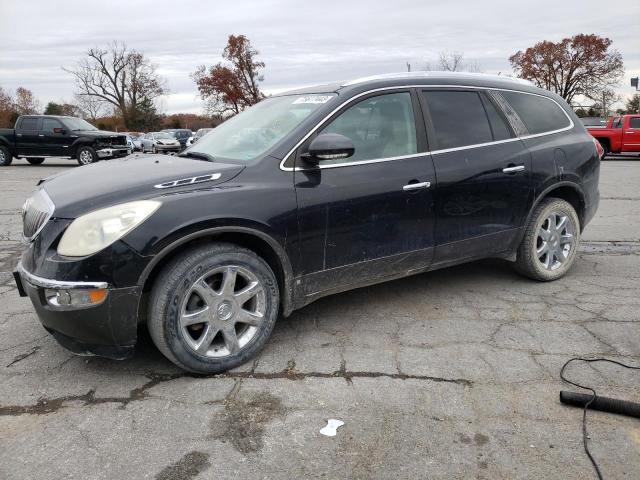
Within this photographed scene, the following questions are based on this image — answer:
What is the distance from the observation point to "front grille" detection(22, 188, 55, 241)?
297cm

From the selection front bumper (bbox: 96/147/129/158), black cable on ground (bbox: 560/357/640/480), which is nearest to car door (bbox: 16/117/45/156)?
front bumper (bbox: 96/147/129/158)

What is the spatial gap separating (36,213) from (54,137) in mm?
18119

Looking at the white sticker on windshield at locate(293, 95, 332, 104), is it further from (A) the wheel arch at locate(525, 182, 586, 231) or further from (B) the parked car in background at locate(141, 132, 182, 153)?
(B) the parked car in background at locate(141, 132, 182, 153)

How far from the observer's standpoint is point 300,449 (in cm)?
244

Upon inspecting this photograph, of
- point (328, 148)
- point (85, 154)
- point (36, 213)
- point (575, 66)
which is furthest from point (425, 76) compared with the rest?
point (575, 66)

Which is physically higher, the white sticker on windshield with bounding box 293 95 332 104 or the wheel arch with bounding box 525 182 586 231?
the white sticker on windshield with bounding box 293 95 332 104

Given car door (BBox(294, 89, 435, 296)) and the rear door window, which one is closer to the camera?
car door (BBox(294, 89, 435, 296))

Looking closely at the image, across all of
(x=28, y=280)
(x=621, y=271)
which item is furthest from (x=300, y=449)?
(x=621, y=271)

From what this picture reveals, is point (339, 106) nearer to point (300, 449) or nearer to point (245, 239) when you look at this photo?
point (245, 239)

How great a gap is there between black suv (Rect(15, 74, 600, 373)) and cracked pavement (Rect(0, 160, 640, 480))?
0.30 metres

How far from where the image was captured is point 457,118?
4074 millimetres

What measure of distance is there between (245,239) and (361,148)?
1.02m

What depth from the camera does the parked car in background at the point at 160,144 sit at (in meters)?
32.8

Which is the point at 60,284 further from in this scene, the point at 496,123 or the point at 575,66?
the point at 575,66
